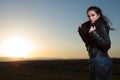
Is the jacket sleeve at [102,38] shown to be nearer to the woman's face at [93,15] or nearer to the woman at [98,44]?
the woman at [98,44]

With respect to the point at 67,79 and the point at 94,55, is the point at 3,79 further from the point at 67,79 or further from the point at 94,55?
the point at 94,55

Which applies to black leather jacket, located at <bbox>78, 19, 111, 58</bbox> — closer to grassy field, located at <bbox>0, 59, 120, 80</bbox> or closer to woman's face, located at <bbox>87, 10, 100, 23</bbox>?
woman's face, located at <bbox>87, 10, 100, 23</bbox>

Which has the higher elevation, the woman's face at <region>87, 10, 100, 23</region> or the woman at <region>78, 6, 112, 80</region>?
the woman's face at <region>87, 10, 100, 23</region>

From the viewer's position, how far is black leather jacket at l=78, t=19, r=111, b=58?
480 cm

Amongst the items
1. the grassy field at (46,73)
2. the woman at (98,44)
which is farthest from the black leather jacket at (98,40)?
the grassy field at (46,73)

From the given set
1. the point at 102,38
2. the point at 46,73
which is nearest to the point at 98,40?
the point at 102,38

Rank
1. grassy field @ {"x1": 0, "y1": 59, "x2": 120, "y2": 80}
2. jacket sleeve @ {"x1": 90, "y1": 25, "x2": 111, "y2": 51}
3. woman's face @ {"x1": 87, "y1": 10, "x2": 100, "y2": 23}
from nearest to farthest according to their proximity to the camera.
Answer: jacket sleeve @ {"x1": 90, "y1": 25, "x2": 111, "y2": 51} < woman's face @ {"x1": 87, "y1": 10, "x2": 100, "y2": 23} < grassy field @ {"x1": 0, "y1": 59, "x2": 120, "y2": 80}

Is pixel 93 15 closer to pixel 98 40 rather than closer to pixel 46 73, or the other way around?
pixel 98 40

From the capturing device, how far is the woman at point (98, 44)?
4.82 metres

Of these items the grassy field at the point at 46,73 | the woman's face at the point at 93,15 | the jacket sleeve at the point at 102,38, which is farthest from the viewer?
the grassy field at the point at 46,73

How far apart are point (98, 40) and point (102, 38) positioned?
0.06 meters

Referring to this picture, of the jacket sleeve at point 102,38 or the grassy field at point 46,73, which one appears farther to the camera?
the grassy field at point 46,73

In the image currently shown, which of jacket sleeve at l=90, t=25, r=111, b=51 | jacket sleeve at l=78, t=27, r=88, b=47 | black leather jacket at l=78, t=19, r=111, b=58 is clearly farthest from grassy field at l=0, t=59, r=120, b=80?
jacket sleeve at l=90, t=25, r=111, b=51

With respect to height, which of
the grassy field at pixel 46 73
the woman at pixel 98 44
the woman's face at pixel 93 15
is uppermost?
the woman's face at pixel 93 15
